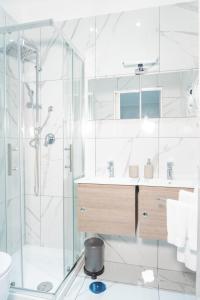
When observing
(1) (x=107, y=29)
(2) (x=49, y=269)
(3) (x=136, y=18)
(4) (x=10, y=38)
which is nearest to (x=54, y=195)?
(2) (x=49, y=269)

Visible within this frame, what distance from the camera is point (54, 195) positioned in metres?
2.39

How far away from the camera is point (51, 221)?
2410 millimetres

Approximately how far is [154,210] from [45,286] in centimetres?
104

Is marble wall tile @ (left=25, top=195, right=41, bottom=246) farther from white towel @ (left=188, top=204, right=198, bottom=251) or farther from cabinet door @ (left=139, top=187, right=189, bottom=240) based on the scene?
white towel @ (left=188, top=204, right=198, bottom=251)

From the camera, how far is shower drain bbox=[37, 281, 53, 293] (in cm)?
167

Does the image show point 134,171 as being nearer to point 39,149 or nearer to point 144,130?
point 144,130

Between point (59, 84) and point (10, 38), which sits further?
point (59, 84)

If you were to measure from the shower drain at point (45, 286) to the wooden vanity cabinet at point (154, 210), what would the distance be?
829mm

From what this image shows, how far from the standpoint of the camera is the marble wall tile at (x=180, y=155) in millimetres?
2027

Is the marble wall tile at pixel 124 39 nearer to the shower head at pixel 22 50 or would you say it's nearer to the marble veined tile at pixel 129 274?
the shower head at pixel 22 50

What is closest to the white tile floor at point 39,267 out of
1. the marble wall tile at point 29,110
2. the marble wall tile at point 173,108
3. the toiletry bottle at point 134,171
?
the toiletry bottle at point 134,171

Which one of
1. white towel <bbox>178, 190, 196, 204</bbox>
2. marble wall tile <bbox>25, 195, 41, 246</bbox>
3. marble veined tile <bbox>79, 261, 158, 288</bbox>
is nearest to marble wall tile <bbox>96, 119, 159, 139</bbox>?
white towel <bbox>178, 190, 196, 204</bbox>

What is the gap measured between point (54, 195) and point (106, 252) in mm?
793

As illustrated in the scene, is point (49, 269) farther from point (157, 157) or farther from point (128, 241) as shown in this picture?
point (157, 157)
